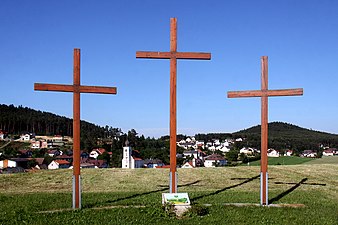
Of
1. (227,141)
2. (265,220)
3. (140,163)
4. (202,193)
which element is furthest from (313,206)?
(227,141)

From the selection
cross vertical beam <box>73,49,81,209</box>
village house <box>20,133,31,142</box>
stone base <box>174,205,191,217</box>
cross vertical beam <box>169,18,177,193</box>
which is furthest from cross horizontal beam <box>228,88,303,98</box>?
village house <box>20,133,31,142</box>

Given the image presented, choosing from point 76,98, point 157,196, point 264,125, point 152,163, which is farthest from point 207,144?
point 76,98

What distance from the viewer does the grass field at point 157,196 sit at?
8.92 meters

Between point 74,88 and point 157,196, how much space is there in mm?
4261

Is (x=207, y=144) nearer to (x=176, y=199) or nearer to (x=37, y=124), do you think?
(x=37, y=124)

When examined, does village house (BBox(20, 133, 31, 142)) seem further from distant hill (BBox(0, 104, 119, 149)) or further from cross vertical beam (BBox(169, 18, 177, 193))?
cross vertical beam (BBox(169, 18, 177, 193))

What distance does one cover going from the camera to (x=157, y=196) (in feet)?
40.2

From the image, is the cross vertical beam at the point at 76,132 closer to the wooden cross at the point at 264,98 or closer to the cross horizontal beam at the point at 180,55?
the cross horizontal beam at the point at 180,55

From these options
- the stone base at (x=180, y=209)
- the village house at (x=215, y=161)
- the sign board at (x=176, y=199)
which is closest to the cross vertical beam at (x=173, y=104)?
the sign board at (x=176, y=199)

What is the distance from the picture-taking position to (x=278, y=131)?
95562mm

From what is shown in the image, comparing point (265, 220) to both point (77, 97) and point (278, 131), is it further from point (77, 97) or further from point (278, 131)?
point (278, 131)

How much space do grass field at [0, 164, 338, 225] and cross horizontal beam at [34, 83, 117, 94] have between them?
3.06 meters

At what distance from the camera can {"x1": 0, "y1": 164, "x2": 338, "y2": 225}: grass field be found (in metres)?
8.92

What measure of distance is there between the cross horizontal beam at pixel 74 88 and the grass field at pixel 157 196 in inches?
121
